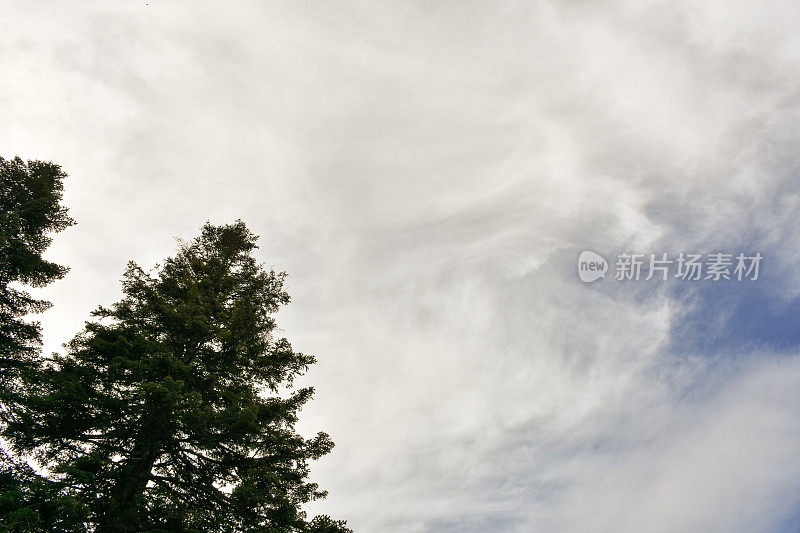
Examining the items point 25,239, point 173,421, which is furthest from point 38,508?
point 25,239

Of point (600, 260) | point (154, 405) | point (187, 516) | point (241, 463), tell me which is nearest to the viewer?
point (187, 516)

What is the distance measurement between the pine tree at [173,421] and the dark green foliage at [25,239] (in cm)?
276

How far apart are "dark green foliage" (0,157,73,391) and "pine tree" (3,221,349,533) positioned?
9.06 feet

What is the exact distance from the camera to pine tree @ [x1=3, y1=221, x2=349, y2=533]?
35.0ft

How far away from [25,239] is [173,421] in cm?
1065

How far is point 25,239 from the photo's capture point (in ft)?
52.8

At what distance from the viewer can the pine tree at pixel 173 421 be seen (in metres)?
10.7

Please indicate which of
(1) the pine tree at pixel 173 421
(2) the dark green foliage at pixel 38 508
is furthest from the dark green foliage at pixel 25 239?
(2) the dark green foliage at pixel 38 508

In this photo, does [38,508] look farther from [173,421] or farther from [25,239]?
[25,239]

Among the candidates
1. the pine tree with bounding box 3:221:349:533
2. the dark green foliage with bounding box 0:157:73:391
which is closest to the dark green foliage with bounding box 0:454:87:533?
the pine tree with bounding box 3:221:349:533

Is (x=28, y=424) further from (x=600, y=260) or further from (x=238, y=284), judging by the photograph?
(x=600, y=260)

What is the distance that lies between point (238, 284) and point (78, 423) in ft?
22.6

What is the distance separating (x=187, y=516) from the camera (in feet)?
33.2

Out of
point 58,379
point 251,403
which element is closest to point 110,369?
point 58,379
